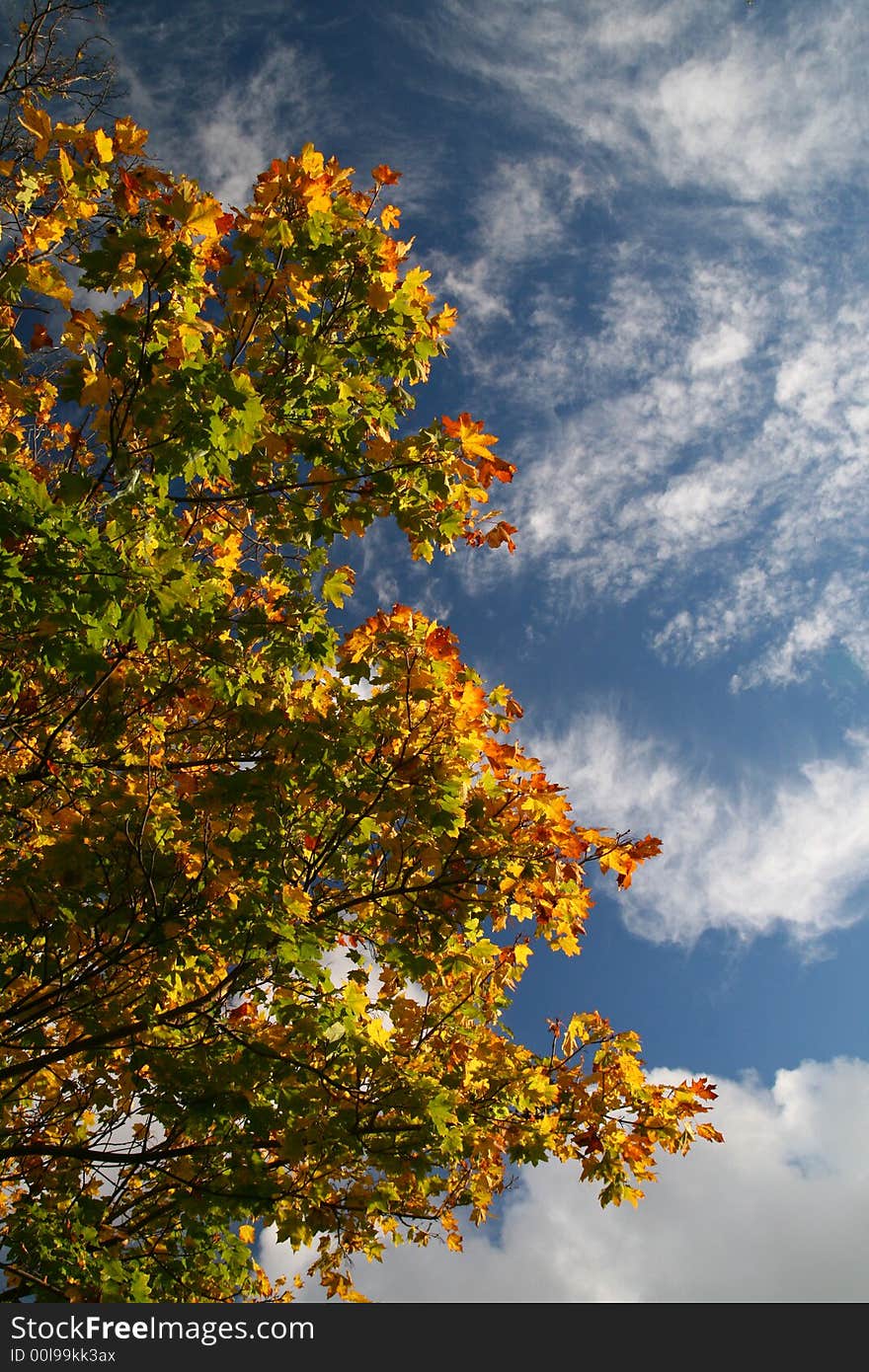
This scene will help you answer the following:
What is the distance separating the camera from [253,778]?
4543 mm

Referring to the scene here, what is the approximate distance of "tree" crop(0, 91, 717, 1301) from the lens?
4.04 m

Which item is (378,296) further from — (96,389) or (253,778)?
(253,778)

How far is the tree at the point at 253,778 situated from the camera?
4035mm

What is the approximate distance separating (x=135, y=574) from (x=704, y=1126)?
5467 mm

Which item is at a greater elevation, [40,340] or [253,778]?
[40,340]

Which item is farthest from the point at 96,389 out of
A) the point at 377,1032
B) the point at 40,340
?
the point at 377,1032

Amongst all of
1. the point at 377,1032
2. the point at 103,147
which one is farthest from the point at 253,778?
the point at 103,147

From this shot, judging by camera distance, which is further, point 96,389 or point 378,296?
point 378,296

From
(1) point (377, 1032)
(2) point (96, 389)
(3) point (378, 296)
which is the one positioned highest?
(3) point (378, 296)

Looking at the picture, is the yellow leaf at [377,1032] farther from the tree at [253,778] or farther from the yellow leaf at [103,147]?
the yellow leaf at [103,147]

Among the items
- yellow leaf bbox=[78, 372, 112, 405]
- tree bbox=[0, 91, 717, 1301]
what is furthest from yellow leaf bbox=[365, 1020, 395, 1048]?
yellow leaf bbox=[78, 372, 112, 405]

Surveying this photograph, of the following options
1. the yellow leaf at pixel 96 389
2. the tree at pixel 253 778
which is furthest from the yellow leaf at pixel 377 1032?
the yellow leaf at pixel 96 389

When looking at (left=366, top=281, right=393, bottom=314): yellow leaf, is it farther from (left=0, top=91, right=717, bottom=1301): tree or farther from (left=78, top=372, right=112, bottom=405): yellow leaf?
(left=78, top=372, right=112, bottom=405): yellow leaf

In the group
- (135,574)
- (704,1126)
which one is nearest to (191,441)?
(135,574)
